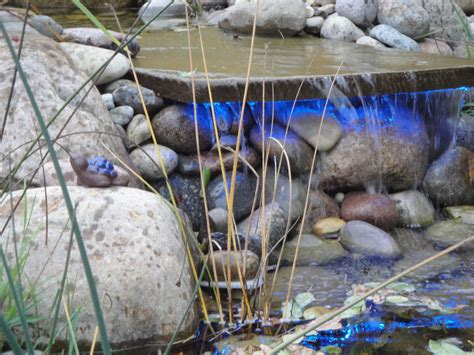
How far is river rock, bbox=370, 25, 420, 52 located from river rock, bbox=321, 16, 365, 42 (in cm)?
18

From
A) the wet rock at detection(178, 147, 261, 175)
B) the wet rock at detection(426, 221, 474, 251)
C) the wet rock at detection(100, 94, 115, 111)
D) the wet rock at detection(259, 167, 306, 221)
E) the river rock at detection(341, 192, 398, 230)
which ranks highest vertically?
the wet rock at detection(100, 94, 115, 111)

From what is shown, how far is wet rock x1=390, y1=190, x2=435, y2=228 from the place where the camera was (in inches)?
180

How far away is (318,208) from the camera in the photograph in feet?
15.0

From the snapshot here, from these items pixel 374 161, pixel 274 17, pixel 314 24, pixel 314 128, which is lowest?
pixel 374 161

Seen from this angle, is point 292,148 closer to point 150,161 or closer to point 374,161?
point 374,161

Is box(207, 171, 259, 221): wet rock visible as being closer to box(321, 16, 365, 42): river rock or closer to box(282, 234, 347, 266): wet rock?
box(282, 234, 347, 266): wet rock

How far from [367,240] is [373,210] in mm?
331

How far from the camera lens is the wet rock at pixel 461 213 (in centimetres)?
461

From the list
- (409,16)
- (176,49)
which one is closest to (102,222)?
(176,49)

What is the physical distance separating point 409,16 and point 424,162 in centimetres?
203

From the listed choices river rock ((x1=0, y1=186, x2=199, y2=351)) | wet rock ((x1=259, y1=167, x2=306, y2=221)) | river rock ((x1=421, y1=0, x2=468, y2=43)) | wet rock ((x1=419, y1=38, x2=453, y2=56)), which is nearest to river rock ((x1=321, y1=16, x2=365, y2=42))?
wet rock ((x1=419, y1=38, x2=453, y2=56))

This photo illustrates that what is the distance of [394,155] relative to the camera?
4723mm

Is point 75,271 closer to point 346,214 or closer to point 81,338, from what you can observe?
point 81,338

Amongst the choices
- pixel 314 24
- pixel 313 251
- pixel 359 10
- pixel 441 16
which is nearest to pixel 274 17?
pixel 314 24
